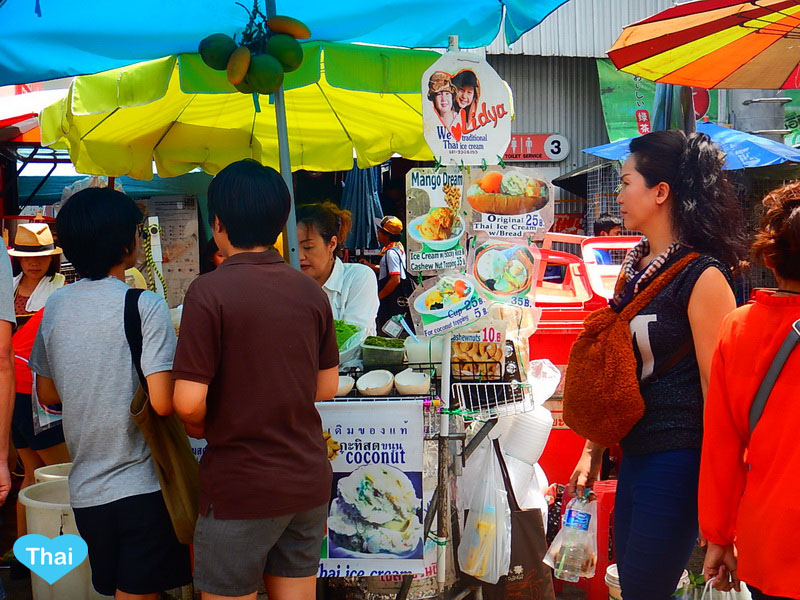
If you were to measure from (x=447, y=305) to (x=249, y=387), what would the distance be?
1.14 m

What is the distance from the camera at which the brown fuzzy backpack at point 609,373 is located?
2.45 metres

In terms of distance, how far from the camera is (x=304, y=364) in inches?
88.6

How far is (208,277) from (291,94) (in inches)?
130

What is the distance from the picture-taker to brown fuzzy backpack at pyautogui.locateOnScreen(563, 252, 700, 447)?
2.45 m

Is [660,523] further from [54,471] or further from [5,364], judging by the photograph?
[54,471]

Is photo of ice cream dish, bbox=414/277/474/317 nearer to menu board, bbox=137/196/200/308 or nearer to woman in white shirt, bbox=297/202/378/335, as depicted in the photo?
woman in white shirt, bbox=297/202/378/335

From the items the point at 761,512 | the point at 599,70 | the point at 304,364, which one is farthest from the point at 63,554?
the point at 599,70

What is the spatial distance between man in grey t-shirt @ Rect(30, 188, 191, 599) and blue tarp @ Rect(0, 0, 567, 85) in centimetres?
106

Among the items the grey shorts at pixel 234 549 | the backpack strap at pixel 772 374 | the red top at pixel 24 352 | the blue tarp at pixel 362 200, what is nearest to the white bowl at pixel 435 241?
the grey shorts at pixel 234 549

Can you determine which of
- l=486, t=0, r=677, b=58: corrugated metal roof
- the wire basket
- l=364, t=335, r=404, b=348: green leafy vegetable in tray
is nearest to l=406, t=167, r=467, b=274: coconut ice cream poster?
l=364, t=335, r=404, b=348: green leafy vegetable in tray

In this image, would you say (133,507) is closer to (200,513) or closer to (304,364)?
(200,513)

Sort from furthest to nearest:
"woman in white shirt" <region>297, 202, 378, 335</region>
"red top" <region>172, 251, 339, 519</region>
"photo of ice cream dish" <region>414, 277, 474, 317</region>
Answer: "woman in white shirt" <region>297, 202, 378, 335</region>
"photo of ice cream dish" <region>414, 277, 474, 317</region>
"red top" <region>172, 251, 339, 519</region>

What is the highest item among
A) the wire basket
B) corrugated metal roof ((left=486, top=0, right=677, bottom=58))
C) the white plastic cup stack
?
corrugated metal roof ((left=486, top=0, right=677, bottom=58))

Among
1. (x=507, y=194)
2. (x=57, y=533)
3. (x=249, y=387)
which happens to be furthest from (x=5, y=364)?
(x=507, y=194)
